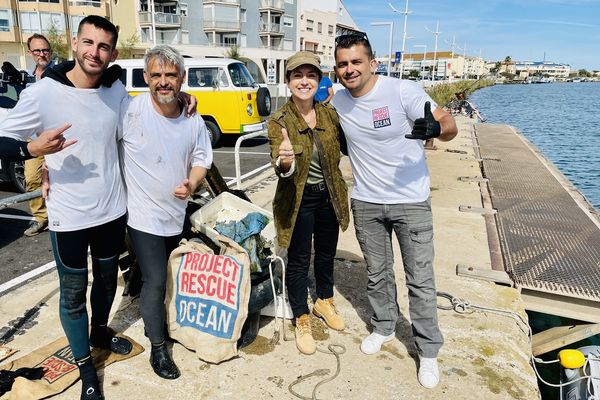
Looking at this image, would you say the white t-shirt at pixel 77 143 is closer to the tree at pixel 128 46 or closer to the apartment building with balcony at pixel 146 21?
the tree at pixel 128 46

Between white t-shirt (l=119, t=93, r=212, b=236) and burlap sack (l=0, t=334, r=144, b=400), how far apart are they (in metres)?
1.02

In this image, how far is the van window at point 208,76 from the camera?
11.7 m

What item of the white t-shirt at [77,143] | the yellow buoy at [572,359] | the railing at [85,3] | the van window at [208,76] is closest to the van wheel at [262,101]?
the van window at [208,76]

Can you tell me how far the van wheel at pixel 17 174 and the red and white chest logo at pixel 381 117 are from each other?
629 cm

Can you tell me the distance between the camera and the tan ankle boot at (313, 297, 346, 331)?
3.39m

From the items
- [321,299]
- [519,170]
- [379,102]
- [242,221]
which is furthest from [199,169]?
A: [519,170]

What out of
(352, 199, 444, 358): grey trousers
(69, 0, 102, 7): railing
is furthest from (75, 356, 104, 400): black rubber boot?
(69, 0, 102, 7): railing

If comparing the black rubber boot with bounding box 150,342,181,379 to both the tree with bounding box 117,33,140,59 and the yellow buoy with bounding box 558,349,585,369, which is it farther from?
the tree with bounding box 117,33,140,59

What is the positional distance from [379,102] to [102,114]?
1606 millimetres

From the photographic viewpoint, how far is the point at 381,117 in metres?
2.70

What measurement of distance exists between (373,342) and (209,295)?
121cm

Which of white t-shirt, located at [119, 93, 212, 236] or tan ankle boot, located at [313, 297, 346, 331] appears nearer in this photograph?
white t-shirt, located at [119, 93, 212, 236]

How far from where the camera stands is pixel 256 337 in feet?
10.7

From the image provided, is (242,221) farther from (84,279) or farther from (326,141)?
(84,279)
